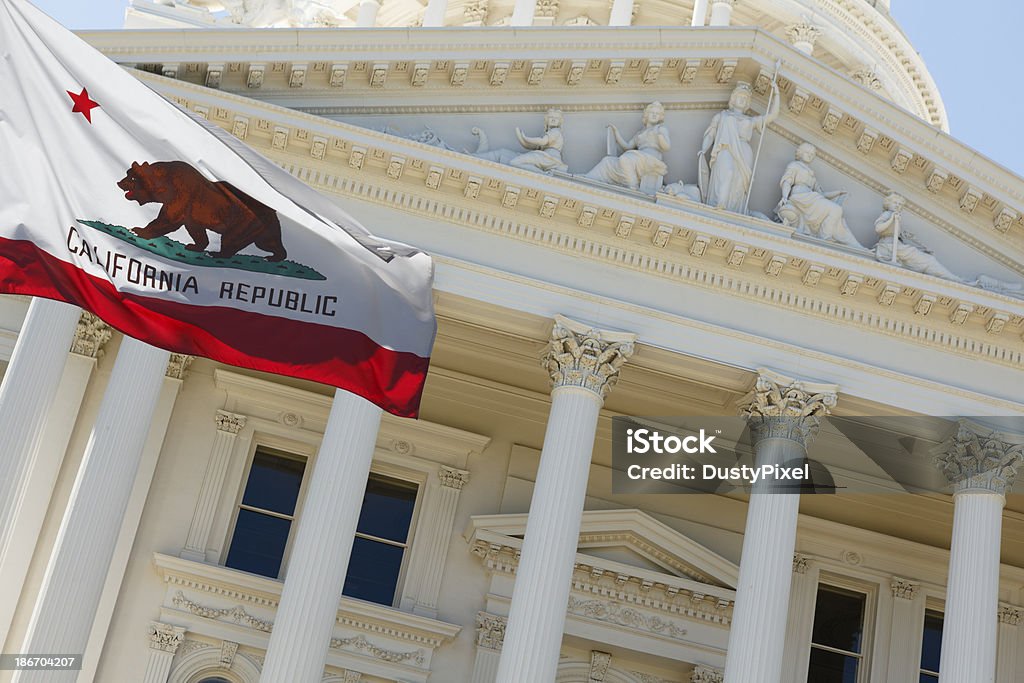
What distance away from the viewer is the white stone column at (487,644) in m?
19.7

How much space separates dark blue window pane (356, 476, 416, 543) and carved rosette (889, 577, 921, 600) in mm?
7437

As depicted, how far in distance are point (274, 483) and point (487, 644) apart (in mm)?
3861

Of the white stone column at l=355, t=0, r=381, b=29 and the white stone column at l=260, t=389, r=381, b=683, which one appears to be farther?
the white stone column at l=355, t=0, r=381, b=29

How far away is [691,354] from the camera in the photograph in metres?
17.5

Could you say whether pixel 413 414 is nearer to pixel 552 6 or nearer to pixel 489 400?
pixel 489 400

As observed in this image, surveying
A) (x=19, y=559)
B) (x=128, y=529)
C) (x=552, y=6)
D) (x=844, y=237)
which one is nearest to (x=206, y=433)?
(x=128, y=529)

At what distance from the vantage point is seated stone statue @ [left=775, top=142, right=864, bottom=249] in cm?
1830

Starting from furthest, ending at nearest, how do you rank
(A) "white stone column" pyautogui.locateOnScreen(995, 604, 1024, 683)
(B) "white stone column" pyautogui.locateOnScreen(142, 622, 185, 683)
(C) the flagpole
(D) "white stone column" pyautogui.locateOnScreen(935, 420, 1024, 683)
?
(A) "white stone column" pyautogui.locateOnScreen(995, 604, 1024, 683), (B) "white stone column" pyautogui.locateOnScreen(142, 622, 185, 683), (C) the flagpole, (D) "white stone column" pyautogui.locateOnScreen(935, 420, 1024, 683)

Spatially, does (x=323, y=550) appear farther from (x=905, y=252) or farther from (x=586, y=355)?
(x=905, y=252)

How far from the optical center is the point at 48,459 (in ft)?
60.0

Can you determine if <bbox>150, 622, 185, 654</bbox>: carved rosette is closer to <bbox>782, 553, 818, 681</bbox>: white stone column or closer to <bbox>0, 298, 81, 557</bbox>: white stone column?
<bbox>0, 298, 81, 557</bbox>: white stone column

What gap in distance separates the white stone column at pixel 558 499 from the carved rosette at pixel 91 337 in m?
6.07

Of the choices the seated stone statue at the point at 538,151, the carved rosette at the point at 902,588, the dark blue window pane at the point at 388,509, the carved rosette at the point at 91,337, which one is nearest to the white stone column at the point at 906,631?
the carved rosette at the point at 902,588

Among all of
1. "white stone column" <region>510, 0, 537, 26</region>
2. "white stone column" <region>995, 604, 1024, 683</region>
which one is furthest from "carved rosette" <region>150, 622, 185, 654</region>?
"white stone column" <region>510, 0, 537, 26</region>
